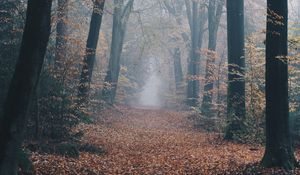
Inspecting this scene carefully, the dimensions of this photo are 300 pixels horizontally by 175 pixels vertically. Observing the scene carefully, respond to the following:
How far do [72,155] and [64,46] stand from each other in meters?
4.03

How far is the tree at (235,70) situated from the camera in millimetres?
14633

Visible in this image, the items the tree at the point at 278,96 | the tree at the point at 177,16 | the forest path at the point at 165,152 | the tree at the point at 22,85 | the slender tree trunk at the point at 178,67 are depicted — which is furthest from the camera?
the slender tree trunk at the point at 178,67

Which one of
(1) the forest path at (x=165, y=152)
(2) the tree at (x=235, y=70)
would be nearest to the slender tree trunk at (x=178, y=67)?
(1) the forest path at (x=165, y=152)

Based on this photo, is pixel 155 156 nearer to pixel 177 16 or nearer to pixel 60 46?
pixel 60 46

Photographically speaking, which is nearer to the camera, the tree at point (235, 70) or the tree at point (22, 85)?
the tree at point (22, 85)

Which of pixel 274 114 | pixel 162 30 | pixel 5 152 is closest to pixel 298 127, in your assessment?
pixel 274 114

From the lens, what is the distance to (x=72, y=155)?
10.4 meters

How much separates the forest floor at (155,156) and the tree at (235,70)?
3.36ft

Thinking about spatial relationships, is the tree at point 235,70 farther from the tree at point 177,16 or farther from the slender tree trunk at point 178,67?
the slender tree trunk at point 178,67

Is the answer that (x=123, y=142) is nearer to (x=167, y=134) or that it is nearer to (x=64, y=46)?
(x=167, y=134)

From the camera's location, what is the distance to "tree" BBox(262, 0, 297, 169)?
861 centimetres

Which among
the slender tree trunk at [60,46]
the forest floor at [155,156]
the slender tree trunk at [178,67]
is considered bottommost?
the forest floor at [155,156]

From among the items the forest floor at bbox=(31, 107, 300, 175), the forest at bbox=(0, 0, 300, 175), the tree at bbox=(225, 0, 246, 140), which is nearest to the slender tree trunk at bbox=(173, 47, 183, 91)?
the forest at bbox=(0, 0, 300, 175)

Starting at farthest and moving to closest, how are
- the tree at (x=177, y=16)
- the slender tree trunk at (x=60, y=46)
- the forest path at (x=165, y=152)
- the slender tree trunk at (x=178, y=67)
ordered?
the slender tree trunk at (x=178, y=67)
the tree at (x=177, y=16)
the slender tree trunk at (x=60, y=46)
the forest path at (x=165, y=152)
